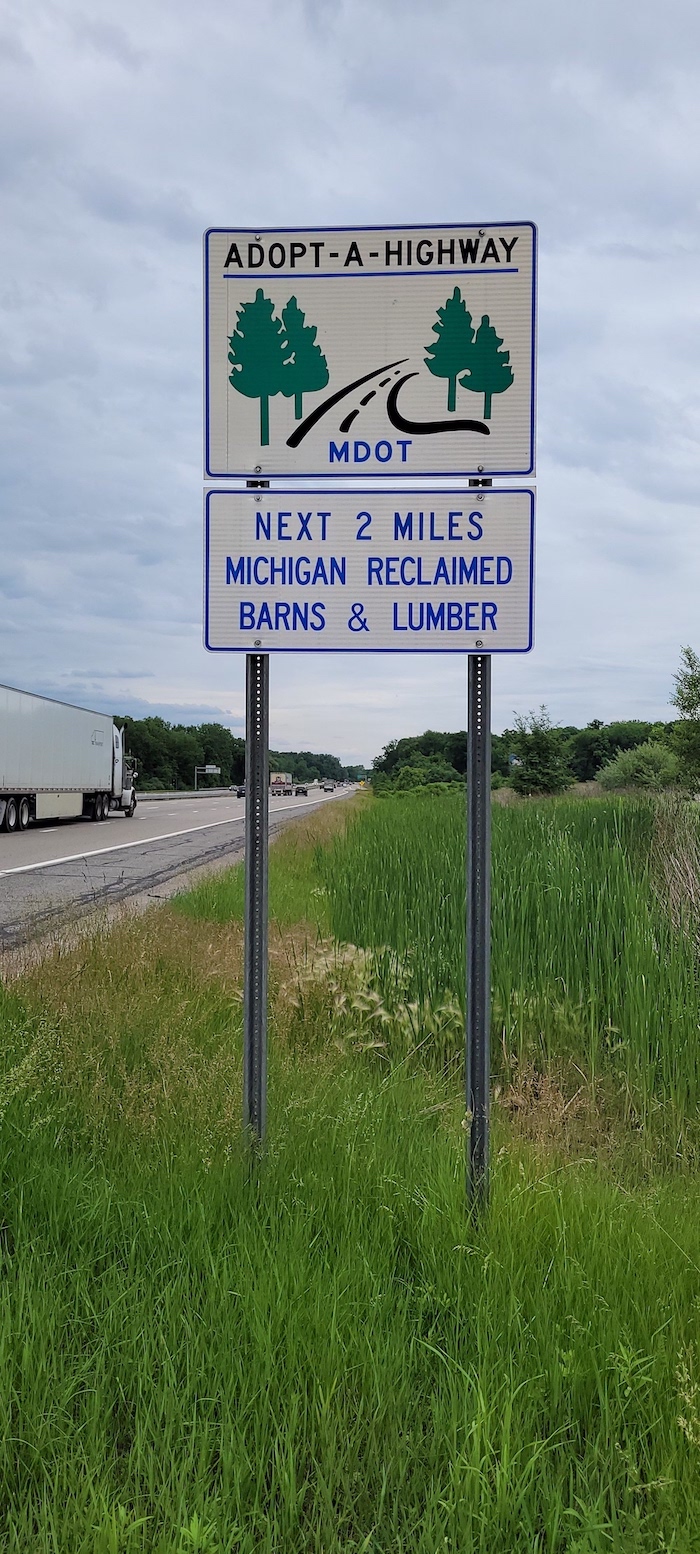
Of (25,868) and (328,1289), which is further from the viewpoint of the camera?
(25,868)

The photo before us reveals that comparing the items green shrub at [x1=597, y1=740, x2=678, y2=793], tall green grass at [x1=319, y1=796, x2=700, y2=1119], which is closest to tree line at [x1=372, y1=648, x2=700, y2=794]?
green shrub at [x1=597, y1=740, x2=678, y2=793]

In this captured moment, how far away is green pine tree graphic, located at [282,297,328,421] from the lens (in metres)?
3.77

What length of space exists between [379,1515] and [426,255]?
Answer: 12.4 ft

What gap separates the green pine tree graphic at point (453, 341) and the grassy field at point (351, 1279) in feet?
8.99

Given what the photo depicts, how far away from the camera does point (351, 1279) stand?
2850mm

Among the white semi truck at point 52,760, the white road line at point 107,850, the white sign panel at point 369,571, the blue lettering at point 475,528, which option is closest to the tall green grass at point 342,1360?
the white sign panel at point 369,571

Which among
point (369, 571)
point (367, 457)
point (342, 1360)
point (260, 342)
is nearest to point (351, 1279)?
point (342, 1360)

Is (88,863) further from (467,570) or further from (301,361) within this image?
(467,570)

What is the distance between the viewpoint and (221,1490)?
2.23 meters

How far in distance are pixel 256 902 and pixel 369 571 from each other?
1.27 meters

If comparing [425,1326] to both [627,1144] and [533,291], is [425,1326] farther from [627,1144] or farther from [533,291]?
[533,291]

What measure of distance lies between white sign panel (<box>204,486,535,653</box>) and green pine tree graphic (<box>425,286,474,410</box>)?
424 millimetres

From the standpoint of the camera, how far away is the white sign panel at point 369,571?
3674 millimetres

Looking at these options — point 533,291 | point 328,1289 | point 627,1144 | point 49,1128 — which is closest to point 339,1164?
point 328,1289
